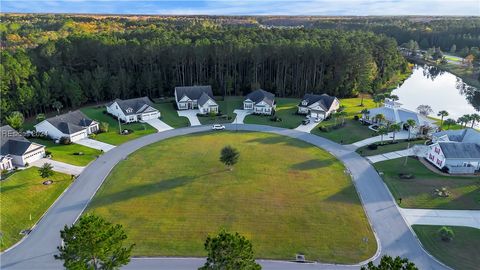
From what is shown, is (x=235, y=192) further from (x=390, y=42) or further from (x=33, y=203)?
(x=390, y=42)

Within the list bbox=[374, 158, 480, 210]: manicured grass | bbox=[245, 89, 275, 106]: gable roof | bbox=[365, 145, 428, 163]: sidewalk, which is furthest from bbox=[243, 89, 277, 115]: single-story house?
bbox=[374, 158, 480, 210]: manicured grass

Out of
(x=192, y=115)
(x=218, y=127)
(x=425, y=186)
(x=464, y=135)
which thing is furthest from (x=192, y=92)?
(x=464, y=135)

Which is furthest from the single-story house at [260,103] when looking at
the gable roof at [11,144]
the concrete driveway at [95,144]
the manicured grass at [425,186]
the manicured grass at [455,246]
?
the manicured grass at [455,246]

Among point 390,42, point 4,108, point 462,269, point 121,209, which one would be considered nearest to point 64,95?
point 4,108

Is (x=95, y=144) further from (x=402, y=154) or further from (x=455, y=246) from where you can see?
(x=455, y=246)

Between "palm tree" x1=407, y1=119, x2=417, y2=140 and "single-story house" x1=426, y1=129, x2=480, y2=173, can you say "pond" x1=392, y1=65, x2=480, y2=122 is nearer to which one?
"palm tree" x1=407, y1=119, x2=417, y2=140
